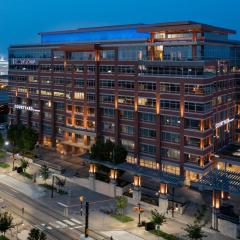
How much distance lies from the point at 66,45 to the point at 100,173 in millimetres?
41554

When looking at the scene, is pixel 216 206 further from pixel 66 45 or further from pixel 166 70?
pixel 66 45

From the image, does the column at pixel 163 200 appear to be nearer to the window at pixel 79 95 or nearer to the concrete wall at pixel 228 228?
the concrete wall at pixel 228 228

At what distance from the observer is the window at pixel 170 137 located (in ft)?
292

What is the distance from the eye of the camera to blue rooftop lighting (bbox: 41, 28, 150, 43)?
4382 inches

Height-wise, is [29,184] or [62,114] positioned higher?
[62,114]

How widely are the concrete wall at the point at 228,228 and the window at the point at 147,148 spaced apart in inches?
1208

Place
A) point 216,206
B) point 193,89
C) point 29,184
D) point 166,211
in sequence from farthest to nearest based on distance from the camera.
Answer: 1. point 29,184
2. point 193,89
3. point 166,211
4. point 216,206

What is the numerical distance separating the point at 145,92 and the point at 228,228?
3907 centimetres

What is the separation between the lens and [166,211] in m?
73.6

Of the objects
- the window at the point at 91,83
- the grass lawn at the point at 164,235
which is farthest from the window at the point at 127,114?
the grass lawn at the point at 164,235

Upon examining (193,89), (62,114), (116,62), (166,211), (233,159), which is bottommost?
(166,211)

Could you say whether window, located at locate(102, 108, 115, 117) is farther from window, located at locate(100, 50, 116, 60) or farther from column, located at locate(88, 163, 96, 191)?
column, located at locate(88, 163, 96, 191)

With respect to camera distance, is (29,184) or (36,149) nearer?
(29,184)

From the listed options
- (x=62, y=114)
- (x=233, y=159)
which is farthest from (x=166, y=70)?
(x=62, y=114)
